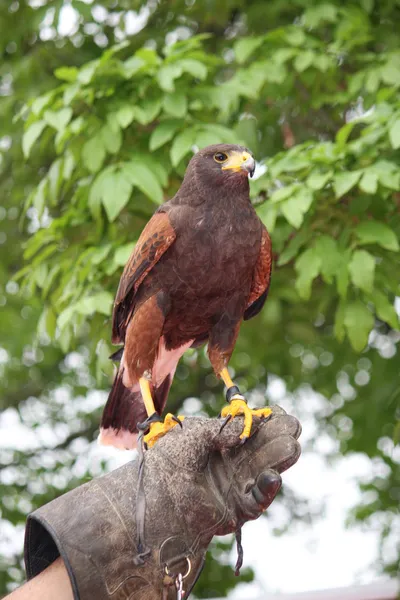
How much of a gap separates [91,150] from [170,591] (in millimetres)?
2156

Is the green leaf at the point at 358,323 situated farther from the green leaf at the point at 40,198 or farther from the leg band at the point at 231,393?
the green leaf at the point at 40,198

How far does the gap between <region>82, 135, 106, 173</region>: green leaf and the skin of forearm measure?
1975 mm

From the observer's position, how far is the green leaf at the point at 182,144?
152 inches

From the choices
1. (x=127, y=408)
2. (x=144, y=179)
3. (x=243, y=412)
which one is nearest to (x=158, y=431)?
(x=243, y=412)

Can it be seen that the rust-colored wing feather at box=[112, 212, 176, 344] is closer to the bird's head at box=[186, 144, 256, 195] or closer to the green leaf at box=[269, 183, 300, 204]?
the bird's head at box=[186, 144, 256, 195]

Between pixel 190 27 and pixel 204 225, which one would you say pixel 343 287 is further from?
pixel 190 27

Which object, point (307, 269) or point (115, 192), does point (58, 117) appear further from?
point (307, 269)

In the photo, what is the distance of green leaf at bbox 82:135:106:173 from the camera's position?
13.3 ft

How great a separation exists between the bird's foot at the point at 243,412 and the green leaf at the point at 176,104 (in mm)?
1535

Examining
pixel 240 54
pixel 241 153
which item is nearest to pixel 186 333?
pixel 241 153

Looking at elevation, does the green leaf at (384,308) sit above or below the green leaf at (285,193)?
below

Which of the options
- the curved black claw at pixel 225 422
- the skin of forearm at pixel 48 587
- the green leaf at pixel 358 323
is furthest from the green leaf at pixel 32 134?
the skin of forearm at pixel 48 587

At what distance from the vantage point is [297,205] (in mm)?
3689

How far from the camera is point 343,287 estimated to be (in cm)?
377
